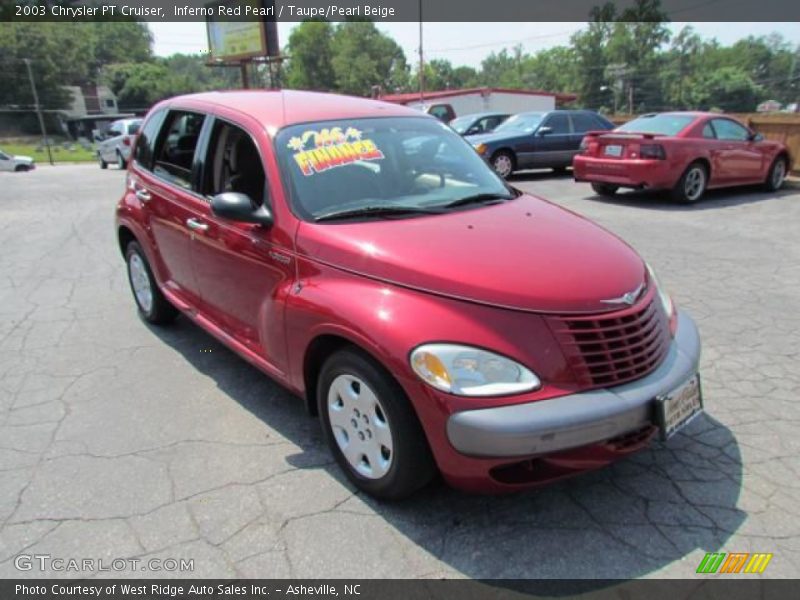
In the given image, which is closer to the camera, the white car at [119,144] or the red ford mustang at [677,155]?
the red ford mustang at [677,155]

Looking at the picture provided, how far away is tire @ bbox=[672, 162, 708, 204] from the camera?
381 inches

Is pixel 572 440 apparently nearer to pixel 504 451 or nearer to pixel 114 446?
pixel 504 451

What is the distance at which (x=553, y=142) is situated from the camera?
13609 millimetres

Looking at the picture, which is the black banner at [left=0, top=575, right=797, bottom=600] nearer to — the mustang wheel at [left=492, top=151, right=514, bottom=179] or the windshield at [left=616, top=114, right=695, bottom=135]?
the windshield at [left=616, top=114, right=695, bottom=135]

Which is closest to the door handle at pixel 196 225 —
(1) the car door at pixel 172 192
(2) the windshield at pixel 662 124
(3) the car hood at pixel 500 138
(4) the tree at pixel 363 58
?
(1) the car door at pixel 172 192

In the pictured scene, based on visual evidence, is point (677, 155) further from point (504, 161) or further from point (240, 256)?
point (240, 256)

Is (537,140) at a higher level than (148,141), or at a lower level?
lower

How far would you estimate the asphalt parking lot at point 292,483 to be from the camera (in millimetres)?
2494

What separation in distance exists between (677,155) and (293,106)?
7564 millimetres

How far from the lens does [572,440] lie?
231 centimetres

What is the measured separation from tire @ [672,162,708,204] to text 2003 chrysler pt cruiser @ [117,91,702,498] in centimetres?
700

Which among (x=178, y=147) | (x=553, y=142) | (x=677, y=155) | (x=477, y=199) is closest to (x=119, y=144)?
(x=553, y=142)

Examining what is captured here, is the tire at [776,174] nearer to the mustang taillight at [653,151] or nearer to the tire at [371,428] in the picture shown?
the mustang taillight at [653,151]

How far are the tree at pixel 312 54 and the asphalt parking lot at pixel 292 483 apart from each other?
111 meters
